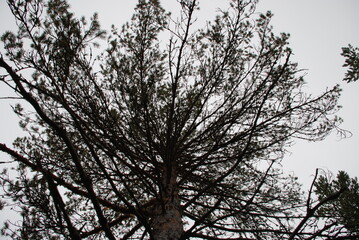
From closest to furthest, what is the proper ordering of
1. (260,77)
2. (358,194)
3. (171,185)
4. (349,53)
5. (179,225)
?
1. (179,225)
2. (171,185)
3. (260,77)
4. (349,53)
5. (358,194)

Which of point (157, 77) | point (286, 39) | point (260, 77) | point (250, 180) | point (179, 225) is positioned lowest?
point (179, 225)

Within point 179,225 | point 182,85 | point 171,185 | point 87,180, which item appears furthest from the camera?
point 182,85

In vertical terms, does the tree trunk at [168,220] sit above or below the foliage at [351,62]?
below

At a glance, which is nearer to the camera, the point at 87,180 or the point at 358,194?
the point at 87,180

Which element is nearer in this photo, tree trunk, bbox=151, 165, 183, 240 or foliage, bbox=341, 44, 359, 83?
tree trunk, bbox=151, 165, 183, 240

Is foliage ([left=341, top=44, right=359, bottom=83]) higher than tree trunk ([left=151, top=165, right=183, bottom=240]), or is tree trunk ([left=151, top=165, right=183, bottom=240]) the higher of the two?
foliage ([left=341, top=44, right=359, bottom=83])

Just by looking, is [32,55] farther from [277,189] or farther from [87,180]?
[277,189]

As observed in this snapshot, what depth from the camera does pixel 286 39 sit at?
174 inches

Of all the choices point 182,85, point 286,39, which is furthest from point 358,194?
point 182,85

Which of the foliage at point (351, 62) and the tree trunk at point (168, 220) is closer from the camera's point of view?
the tree trunk at point (168, 220)

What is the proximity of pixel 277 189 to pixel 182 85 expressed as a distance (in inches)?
107

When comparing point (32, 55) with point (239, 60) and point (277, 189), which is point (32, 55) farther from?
point (277, 189)

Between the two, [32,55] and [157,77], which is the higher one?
[157,77]

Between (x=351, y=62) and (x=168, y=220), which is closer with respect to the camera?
(x=168, y=220)
